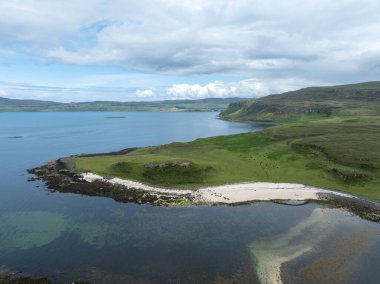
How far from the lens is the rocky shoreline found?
73.3m

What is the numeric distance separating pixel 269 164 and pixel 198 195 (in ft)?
104

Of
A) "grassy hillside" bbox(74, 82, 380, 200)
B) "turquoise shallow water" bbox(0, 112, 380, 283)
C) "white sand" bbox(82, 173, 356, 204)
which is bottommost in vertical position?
"turquoise shallow water" bbox(0, 112, 380, 283)

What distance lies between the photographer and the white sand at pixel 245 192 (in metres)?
76.5

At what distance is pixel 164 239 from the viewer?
186 feet

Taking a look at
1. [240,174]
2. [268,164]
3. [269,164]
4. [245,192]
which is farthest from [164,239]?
[269,164]

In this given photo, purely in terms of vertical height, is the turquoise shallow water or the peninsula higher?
the peninsula

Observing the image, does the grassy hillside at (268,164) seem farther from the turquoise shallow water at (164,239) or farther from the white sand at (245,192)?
the turquoise shallow water at (164,239)

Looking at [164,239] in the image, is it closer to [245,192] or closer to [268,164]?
[245,192]

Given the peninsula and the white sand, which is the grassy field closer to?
the peninsula

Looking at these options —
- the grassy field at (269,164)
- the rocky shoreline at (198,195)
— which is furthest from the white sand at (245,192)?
the grassy field at (269,164)

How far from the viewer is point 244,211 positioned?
70.2 meters

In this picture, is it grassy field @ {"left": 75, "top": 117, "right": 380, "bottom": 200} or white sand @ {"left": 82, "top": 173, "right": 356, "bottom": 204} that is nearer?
white sand @ {"left": 82, "top": 173, "right": 356, "bottom": 204}

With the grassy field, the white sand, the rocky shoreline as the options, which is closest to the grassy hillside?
the grassy field

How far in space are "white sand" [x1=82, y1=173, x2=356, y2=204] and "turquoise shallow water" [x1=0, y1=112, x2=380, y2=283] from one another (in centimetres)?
381
